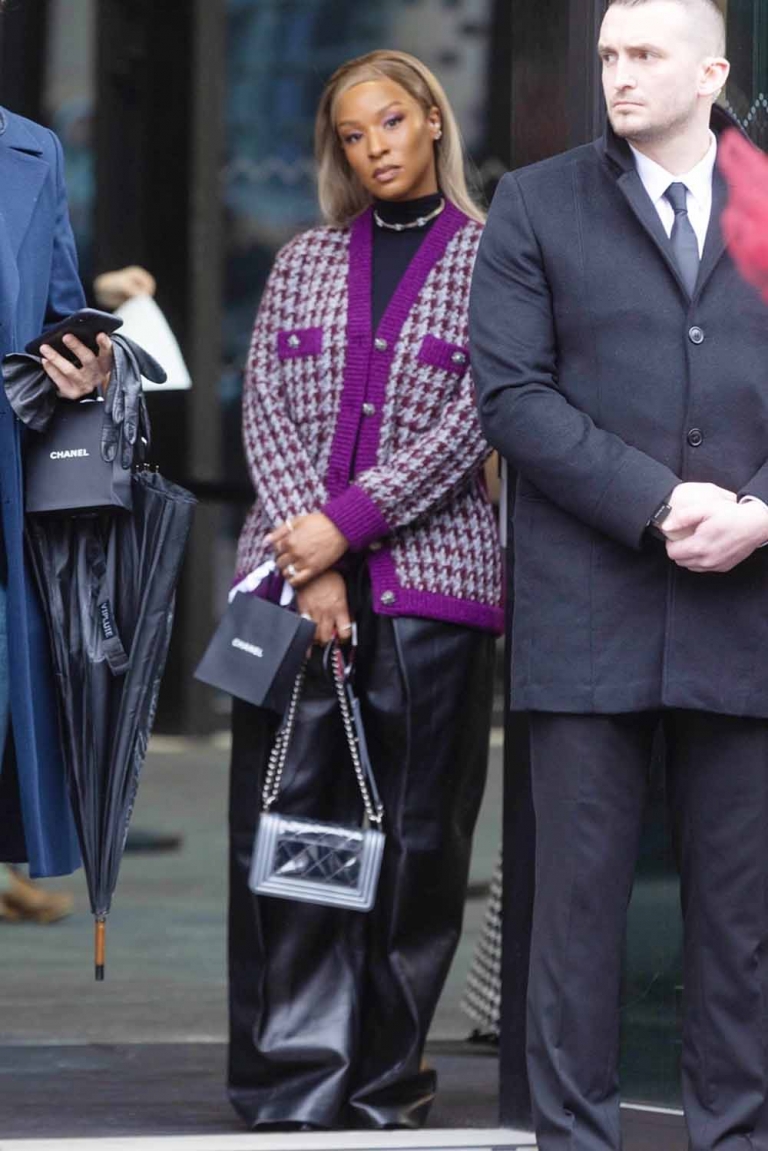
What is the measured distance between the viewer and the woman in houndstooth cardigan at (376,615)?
478 cm

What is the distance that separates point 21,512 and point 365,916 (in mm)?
1155

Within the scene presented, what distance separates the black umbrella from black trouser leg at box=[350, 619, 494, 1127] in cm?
63

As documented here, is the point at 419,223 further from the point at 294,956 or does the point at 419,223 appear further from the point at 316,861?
the point at 294,956

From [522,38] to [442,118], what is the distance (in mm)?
303

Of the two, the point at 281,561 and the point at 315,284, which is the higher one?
the point at 315,284

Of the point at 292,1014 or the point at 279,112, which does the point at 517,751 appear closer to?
the point at 292,1014

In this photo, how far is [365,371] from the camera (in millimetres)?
4816

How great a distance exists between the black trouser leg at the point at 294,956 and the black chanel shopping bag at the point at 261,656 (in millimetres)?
106

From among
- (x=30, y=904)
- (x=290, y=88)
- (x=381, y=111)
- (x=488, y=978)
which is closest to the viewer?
(x=381, y=111)

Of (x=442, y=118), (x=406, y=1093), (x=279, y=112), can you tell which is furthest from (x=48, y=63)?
(x=406, y=1093)

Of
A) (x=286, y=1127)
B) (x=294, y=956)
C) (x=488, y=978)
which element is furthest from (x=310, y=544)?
(x=488, y=978)

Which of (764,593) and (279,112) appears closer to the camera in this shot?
(764,593)

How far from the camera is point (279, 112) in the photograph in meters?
→ 12.3

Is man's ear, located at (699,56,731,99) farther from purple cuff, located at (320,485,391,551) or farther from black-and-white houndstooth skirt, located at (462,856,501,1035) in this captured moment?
black-and-white houndstooth skirt, located at (462,856,501,1035)
